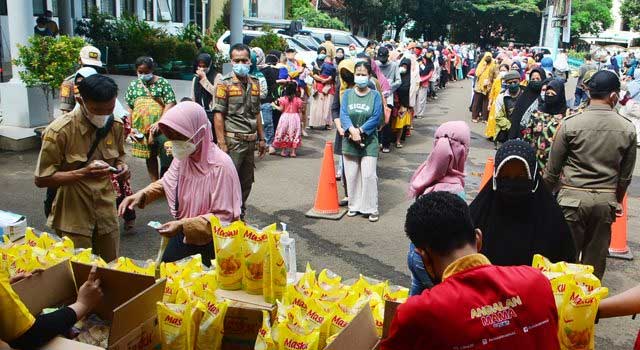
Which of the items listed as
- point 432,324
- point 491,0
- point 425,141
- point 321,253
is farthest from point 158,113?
point 491,0

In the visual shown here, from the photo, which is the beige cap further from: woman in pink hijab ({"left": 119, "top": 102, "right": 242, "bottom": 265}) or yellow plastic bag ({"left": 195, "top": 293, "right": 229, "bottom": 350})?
yellow plastic bag ({"left": 195, "top": 293, "right": 229, "bottom": 350})

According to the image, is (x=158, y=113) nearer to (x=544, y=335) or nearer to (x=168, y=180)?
Answer: (x=168, y=180)

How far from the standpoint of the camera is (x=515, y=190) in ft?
11.6

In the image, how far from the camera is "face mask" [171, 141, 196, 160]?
12.7ft

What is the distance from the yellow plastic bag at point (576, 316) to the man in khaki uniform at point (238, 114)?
4.71 meters

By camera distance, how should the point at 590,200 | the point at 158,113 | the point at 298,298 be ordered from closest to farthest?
the point at 298,298 → the point at 590,200 → the point at 158,113

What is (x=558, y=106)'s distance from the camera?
7531mm

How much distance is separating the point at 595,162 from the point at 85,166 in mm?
3725

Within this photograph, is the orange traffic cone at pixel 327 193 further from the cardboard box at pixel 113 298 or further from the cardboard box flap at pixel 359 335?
the cardboard box flap at pixel 359 335

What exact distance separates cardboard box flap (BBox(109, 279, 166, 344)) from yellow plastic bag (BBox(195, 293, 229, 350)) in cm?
20

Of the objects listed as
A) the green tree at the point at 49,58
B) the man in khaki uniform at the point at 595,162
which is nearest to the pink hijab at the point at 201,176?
the man in khaki uniform at the point at 595,162

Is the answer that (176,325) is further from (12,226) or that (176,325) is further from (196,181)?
(12,226)

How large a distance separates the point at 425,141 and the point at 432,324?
476 inches

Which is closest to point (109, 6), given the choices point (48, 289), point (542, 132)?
point (542, 132)
